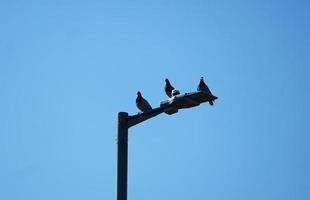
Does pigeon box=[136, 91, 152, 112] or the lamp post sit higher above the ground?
pigeon box=[136, 91, 152, 112]

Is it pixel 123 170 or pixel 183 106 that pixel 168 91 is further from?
pixel 123 170

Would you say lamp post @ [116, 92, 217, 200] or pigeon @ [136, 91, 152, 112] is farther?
pigeon @ [136, 91, 152, 112]

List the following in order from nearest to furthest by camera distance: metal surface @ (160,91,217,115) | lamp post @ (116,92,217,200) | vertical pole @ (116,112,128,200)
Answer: vertical pole @ (116,112,128,200) < lamp post @ (116,92,217,200) < metal surface @ (160,91,217,115)

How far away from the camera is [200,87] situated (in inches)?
353

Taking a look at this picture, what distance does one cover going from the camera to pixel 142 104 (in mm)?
9094

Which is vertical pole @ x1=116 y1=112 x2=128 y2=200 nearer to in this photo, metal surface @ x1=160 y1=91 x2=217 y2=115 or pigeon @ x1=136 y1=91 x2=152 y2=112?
metal surface @ x1=160 y1=91 x2=217 y2=115

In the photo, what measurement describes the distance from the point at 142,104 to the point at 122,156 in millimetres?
1682

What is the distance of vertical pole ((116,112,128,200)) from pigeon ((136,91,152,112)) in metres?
0.92

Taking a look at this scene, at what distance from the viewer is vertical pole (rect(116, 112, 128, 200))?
7.27 meters

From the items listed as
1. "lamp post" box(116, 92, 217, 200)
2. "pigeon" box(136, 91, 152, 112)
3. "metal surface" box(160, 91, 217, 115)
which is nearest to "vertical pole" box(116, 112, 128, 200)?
"lamp post" box(116, 92, 217, 200)

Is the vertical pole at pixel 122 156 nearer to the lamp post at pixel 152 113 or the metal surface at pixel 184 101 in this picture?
the lamp post at pixel 152 113

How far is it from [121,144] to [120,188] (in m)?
0.69

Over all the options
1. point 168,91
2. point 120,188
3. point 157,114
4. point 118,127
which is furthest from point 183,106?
point 168,91

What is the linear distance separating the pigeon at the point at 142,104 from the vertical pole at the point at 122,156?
92cm
